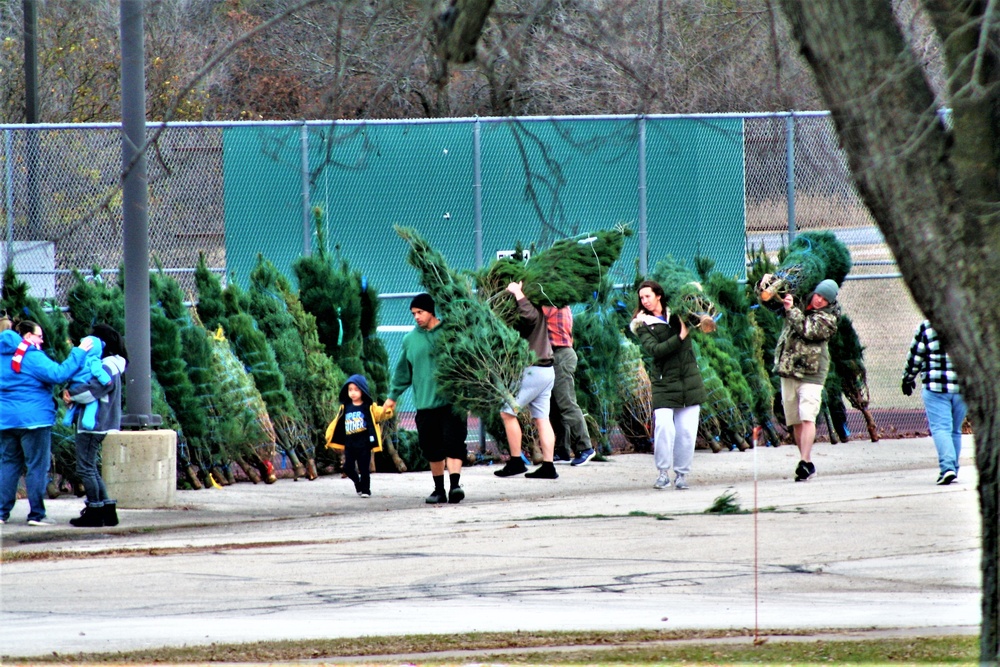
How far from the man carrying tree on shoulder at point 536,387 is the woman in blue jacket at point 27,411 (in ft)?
12.8

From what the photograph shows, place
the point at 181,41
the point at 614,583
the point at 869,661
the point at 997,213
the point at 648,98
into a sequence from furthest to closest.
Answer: the point at 181,41, the point at 614,583, the point at 869,661, the point at 648,98, the point at 997,213

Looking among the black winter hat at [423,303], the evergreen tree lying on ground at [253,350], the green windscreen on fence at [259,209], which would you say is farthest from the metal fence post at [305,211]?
the black winter hat at [423,303]

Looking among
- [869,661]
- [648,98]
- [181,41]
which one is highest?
[181,41]

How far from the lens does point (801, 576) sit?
7938 mm

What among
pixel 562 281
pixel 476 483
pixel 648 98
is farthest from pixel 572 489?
pixel 648 98

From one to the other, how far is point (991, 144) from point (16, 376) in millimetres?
7626

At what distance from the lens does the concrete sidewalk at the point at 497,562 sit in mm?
6816

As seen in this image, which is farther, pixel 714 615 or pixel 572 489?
pixel 572 489

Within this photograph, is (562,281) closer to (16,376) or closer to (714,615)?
(16,376)

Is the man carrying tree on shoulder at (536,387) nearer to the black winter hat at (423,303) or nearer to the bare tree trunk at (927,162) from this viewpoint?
the black winter hat at (423,303)

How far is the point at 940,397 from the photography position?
1140 cm

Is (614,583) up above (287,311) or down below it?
below

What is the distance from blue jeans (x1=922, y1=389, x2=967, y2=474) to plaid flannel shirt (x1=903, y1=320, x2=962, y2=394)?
0.28 feet

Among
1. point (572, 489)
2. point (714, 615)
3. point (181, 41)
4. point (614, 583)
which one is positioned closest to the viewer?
point (714, 615)
